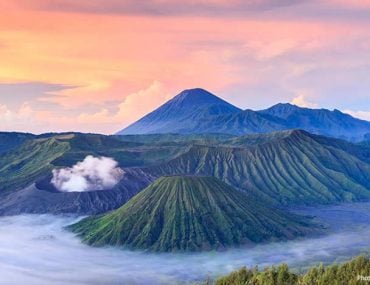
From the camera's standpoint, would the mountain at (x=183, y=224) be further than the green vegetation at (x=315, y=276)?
Yes

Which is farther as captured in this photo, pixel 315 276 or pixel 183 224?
pixel 183 224

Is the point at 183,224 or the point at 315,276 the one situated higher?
the point at 183,224

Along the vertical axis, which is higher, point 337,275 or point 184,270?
point 337,275

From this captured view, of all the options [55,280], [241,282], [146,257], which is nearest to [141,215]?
[146,257]

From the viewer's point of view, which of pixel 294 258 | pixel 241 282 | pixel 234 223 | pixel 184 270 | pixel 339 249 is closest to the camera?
pixel 241 282

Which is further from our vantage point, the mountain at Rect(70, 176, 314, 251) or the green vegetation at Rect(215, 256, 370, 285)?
the mountain at Rect(70, 176, 314, 251)

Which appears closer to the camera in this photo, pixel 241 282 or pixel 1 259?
pixel 241 282

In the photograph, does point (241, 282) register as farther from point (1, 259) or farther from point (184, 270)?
point (1, 259)

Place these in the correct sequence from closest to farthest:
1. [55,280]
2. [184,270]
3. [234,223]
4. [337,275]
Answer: [337,275], [55,280], [184,270], [234,223]
